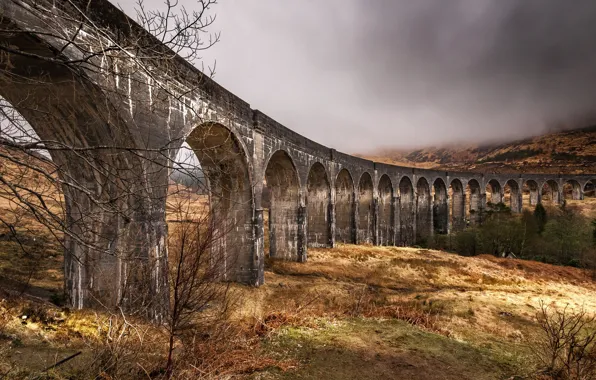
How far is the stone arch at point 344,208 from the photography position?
21891 millimetres

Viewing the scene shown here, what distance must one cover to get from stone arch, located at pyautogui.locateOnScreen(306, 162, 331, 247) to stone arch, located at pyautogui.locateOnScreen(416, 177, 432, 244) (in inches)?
635

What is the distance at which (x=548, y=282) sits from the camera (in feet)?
50.4

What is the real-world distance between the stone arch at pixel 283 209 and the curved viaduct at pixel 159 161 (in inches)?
2.1

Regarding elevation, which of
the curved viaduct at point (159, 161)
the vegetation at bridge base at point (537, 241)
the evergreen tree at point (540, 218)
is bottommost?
the vegetation at bridge base at point (537, 241)

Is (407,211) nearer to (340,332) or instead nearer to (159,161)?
(340,332)

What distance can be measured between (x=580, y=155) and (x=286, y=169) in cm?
8164

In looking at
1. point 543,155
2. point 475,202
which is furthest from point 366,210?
point 543,155

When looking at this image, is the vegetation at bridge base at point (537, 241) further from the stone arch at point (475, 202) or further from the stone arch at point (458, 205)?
the stone arch at point (475, 202)

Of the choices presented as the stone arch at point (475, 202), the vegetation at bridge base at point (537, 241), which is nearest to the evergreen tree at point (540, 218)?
the vegetation at bridge base at point (537, 241)

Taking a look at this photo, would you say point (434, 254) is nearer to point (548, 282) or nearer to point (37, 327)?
point (548, 282)

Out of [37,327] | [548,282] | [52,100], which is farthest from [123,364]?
[548,282]

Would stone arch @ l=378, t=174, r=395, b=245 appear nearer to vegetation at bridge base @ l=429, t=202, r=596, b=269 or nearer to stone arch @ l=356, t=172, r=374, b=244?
stone arch @ l=356, t=172, r=374, b=244

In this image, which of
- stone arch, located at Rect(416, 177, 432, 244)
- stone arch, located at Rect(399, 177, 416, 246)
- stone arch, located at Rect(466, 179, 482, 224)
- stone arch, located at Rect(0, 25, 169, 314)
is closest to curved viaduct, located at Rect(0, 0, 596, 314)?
stone arch, located at Rect(0, 25, 169, 314)

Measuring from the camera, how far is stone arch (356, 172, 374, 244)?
24038mm
